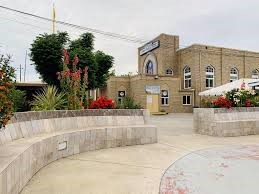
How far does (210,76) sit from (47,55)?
2223cm

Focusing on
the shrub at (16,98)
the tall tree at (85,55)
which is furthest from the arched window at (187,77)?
the shrub at (16,98)

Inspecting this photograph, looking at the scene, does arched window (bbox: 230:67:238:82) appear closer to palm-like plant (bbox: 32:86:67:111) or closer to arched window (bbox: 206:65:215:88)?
arched window (bbox: 206:65:215:88)

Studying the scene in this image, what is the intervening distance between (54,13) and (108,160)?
18.2 m

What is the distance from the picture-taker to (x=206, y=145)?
7973mm

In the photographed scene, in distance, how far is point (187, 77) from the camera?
3447cm

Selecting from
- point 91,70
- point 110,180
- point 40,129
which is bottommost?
point 110,180

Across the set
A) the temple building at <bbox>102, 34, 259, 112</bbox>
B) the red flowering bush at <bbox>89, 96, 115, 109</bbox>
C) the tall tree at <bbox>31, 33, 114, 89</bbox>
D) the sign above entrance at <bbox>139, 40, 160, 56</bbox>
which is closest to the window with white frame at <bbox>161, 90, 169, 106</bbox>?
the temple building at <bbox>102, 34, 259, 112</bbox>

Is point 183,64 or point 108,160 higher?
point 183,64

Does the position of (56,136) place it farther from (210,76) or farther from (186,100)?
(210,76)

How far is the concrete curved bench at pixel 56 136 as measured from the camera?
11.3ft

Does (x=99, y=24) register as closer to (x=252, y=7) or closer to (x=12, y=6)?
(x=12, y=6)

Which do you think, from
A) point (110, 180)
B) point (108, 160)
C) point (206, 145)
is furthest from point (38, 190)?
point (206, 145)

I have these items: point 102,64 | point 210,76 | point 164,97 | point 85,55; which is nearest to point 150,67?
point 210,76

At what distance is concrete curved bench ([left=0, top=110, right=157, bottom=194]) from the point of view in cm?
345
